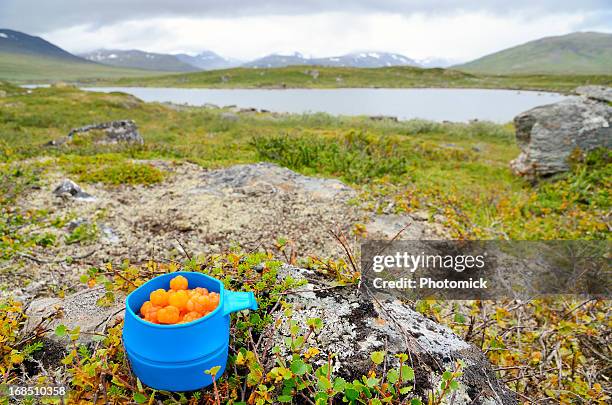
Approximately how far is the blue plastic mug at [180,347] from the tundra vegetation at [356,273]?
0.07 metres

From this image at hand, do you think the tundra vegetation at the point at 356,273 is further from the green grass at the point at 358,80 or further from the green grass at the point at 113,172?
the green grass at the point at 358,80

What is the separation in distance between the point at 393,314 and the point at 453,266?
324 cm

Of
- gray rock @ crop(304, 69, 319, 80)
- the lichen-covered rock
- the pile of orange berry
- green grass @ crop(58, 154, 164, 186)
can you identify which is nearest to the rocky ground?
green grass @ crop(58, 154, 164, 186)

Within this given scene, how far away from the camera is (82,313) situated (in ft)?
8.72

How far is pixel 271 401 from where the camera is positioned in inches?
73.3

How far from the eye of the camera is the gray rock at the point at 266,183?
7160 mm

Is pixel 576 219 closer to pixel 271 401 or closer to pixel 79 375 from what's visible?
pixel 271 401

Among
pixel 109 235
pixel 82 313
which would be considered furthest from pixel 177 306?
pixel 109 235

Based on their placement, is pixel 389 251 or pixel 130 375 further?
pixel 389 251

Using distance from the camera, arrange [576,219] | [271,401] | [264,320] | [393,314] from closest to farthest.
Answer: [271,401] → [264,320] → [393,314] → [576,219]

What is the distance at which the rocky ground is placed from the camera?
4.95m

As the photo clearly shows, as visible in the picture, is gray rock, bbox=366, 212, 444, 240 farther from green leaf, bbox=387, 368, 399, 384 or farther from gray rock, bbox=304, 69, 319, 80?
gray rock, bbox=304, 69, 319, 80

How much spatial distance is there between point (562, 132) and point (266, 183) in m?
7.58

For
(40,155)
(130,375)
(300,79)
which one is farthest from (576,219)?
(300,79)
